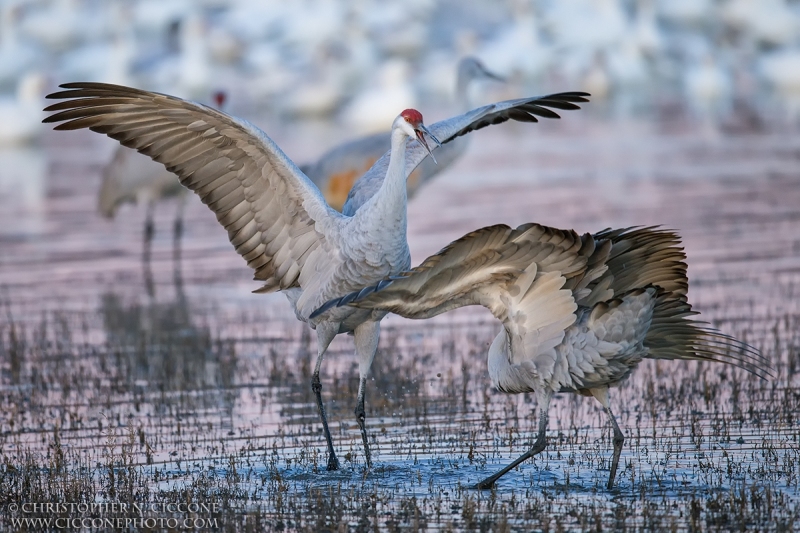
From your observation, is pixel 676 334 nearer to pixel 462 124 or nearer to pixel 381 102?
pixel 462 124

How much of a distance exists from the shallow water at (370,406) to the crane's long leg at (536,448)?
A: 0.08m

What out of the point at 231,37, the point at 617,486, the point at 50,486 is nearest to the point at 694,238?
the point at 617,486

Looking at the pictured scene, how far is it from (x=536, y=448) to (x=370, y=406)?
1.95 metres

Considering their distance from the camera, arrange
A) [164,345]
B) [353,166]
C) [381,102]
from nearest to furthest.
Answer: [164,345]
[353,166]
[381,102]

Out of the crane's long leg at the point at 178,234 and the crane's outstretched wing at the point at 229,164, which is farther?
the crane's long leg at the point at 178,234

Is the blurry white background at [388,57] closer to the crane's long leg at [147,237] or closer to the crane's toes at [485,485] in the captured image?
the crane's long leg at [147,237]

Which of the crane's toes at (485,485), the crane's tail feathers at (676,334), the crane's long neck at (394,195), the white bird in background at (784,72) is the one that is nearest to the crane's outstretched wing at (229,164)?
the crane's long neck at (394,195)

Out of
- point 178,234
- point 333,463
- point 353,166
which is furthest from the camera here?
point 178,234

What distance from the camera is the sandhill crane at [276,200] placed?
7426 mm

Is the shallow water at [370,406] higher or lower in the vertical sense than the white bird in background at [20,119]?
lower

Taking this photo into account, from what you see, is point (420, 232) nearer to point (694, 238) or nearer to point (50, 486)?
point (694, 238)

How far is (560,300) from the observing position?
688 cm

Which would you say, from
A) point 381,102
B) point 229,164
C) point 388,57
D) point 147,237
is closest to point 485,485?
point 229,164

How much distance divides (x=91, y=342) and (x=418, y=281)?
16.7ft
